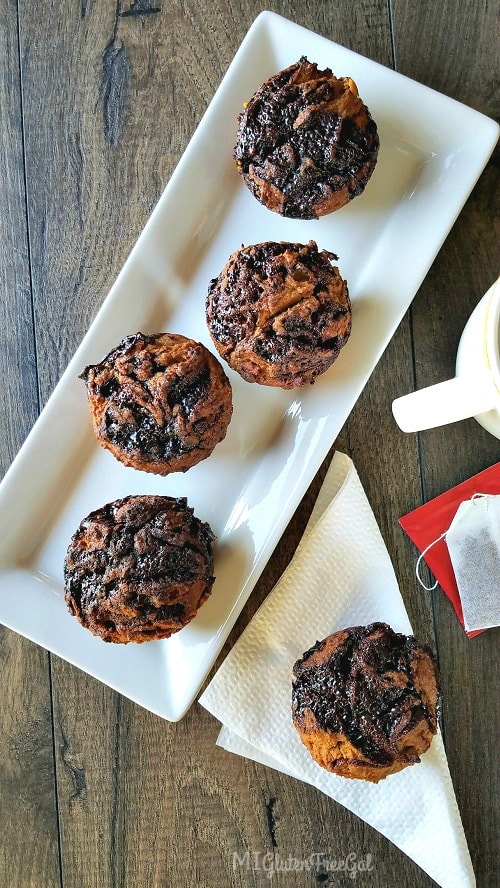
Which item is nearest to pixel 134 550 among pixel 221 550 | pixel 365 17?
pixel 221 550

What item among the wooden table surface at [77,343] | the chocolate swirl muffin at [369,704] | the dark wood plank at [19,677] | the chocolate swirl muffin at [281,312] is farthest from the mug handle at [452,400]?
the dark wood plank at [19,677]

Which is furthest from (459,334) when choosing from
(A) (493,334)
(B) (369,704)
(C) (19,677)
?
(C) (19,677)

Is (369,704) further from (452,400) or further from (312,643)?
(452,400)

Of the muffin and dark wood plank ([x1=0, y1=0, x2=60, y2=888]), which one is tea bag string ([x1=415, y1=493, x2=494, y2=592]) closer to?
the muffin

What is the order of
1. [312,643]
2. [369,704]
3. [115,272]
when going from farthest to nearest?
[115,272] → [312,643] → [369,704]

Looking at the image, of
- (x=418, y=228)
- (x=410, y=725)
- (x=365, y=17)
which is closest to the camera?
(x=410, y=725)

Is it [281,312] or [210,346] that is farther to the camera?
[210,346]

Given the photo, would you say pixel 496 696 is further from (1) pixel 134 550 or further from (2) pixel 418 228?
(2) pixel 418 228
